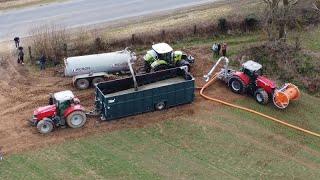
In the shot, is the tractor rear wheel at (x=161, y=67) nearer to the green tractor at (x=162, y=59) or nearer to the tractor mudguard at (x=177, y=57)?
the green tractor at (x=162, y=59)

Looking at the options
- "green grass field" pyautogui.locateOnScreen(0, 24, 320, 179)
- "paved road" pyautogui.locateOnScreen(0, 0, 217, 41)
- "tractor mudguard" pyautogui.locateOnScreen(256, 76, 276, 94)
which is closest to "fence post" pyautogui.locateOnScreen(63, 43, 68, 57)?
"paved road" pyautogui.locateOnScreen(0, 0, 217, 41)

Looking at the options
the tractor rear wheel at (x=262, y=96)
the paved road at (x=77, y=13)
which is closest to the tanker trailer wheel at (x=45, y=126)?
the tractor rear wheel at (x=262, y=96)

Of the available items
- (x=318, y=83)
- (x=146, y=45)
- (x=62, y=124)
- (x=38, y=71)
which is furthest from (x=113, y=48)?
(x=318, y=83)

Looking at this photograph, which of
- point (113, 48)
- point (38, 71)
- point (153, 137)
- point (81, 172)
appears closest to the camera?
point (81, 172)

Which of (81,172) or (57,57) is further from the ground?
(57,57)

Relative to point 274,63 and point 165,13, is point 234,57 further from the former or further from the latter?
point 165,13

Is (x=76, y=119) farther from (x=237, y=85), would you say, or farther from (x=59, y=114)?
(x=237, y=85)

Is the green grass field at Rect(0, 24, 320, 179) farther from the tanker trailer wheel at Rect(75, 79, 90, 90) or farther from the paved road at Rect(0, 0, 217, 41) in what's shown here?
the paved road at Rect(0, 0, 217, 41)
